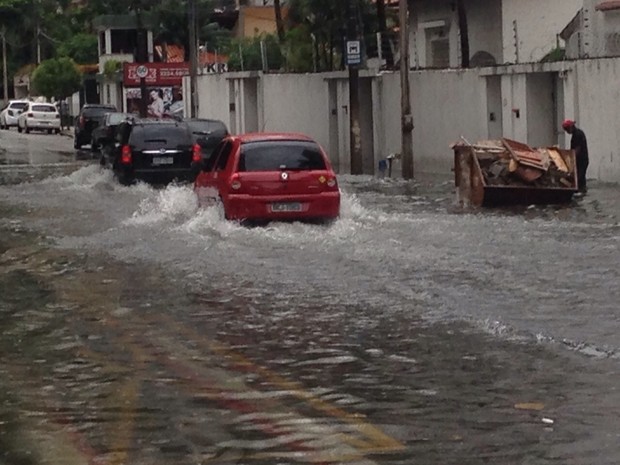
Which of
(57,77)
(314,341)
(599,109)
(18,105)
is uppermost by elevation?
(57,77)

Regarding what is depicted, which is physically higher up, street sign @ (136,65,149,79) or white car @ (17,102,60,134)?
street sign @ (136,65,149,79)

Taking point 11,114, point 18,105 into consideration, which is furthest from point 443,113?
point 18,105

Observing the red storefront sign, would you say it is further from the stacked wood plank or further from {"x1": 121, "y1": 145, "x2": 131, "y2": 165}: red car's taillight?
the stacked wood plank

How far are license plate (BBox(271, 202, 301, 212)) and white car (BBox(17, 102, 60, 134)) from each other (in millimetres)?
53090

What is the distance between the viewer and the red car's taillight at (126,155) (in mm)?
30672

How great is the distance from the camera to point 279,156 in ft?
69.1

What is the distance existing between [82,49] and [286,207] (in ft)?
272

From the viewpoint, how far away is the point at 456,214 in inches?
965

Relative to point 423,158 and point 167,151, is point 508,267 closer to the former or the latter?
point 167,151

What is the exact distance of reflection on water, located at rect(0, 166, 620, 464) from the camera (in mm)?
8867

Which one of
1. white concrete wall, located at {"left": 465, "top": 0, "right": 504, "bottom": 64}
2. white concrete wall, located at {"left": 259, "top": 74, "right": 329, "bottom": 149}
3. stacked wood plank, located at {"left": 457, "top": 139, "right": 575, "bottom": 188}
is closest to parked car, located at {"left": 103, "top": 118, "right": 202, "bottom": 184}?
stacked wood plank, located at {"left": 457, "top": 139, "right": 575, "bottom": 188}

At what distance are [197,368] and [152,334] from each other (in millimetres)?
1804

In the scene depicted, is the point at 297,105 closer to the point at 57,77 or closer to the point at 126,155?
the point at 126,155

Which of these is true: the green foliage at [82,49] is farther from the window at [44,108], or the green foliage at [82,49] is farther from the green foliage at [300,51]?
the green foliage at [300,51]
